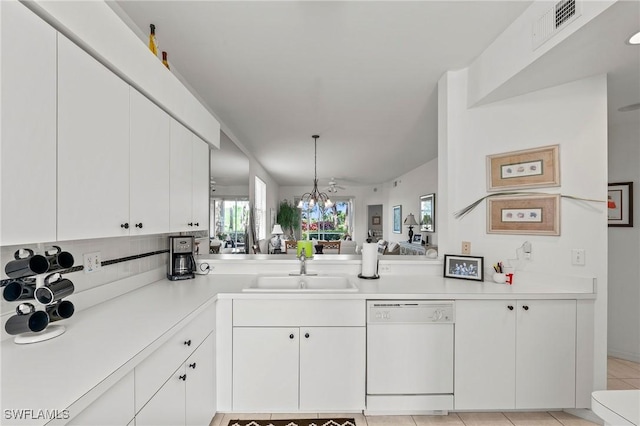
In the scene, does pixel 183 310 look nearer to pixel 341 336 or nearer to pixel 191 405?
pixel 191 405

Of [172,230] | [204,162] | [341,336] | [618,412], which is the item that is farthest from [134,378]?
[204,162]

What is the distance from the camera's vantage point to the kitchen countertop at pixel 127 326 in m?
0.83

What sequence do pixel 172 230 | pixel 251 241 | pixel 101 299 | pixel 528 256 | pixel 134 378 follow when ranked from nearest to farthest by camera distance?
pixel 134 378 < pixel 101 299 < pixel 172 230 < pixel 528 256 < pixel 251 241

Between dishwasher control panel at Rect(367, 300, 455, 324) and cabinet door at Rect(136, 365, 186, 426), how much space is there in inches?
44.7

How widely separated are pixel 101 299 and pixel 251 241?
11.3 feet

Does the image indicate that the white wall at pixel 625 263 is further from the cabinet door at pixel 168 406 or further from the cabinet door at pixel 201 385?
the cabinet door at pixel 168 406

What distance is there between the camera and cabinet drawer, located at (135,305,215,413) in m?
1.10

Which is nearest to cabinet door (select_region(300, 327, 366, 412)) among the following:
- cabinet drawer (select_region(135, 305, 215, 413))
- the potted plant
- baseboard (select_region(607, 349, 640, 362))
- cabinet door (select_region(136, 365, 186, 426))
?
cabinet drawer (select_region(135, 305, 215, 413))

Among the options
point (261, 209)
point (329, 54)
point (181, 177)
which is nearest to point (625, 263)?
point (329, 54)

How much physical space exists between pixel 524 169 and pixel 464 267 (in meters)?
0.88

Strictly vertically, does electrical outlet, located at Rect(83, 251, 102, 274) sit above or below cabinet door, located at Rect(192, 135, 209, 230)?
below

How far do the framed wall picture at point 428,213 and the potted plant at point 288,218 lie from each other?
4756mm

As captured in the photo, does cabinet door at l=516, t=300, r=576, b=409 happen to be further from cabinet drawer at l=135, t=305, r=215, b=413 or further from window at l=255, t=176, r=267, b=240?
window at l=255, t=176, r=267, b=240

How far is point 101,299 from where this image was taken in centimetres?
160
